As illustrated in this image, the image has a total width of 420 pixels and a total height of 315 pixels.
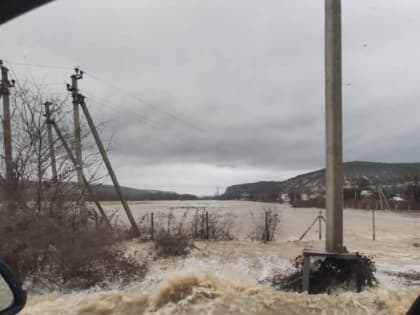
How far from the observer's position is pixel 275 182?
82.5ft

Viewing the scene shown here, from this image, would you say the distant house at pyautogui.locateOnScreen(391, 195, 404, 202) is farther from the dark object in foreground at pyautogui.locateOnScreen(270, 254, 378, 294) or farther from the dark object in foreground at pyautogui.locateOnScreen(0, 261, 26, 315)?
the dark object in foreground at pyautogui.locateOnScreen(0, 261, 26, 315)

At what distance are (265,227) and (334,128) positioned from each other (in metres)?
7.77

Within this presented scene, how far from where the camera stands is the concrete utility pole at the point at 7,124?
826cm

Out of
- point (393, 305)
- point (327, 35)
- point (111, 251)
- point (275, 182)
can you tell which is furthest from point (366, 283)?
point (275, 182)

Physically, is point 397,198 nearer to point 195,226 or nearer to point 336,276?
point 195,226

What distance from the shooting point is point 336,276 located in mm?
6383

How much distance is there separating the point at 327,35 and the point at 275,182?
740 inches

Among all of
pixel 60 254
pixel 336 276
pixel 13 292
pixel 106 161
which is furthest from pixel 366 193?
pixel 13 292

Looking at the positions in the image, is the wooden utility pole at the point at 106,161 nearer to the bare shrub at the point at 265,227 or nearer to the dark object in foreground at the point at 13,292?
the bare shrub at the point at 265,227

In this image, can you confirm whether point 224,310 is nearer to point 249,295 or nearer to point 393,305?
point 249,295

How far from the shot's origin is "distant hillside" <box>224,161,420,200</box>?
24.3 metres

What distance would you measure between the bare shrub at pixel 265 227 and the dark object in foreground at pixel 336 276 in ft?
22.9

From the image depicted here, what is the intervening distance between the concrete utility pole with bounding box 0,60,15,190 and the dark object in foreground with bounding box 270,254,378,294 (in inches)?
220

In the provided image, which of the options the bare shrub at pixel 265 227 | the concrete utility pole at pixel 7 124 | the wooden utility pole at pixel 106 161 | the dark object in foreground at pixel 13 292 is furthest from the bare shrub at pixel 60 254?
the bare shrub at pixel 265 227
